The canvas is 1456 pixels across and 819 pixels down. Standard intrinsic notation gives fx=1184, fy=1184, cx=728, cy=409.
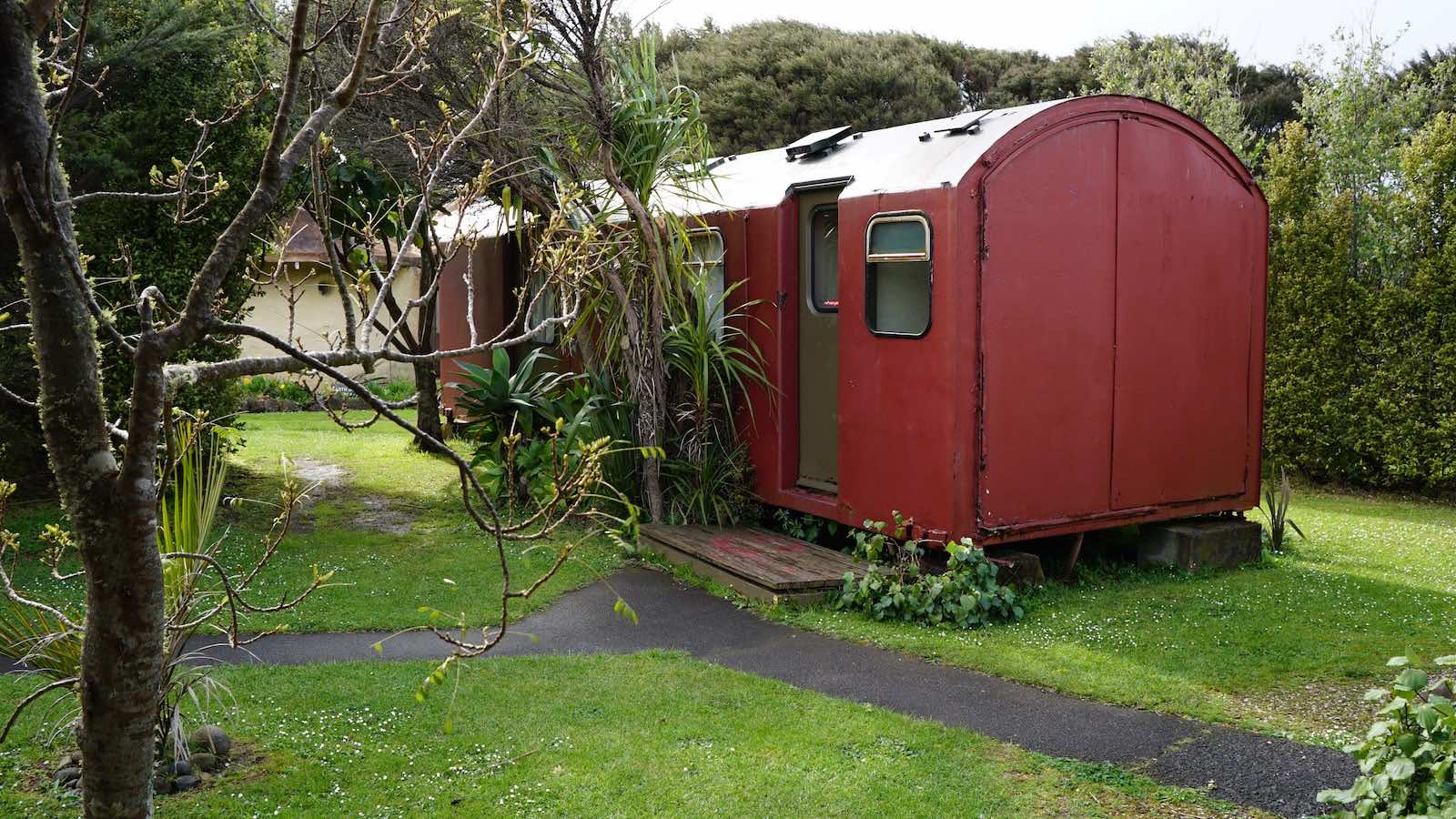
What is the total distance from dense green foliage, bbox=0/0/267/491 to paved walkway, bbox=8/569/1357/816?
3567 mm

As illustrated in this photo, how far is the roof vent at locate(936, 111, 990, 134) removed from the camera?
7832 mm

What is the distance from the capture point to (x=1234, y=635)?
681cm

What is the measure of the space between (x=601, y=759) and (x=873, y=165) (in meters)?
4.95

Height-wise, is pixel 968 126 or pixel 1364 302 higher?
pixel 968 126

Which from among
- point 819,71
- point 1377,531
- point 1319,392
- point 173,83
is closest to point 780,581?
point 1377,531

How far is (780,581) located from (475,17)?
4.87 metres

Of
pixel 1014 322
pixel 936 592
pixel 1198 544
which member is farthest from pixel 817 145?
pixel 1198 544

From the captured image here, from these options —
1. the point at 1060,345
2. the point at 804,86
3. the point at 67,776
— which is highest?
the point at 804,86

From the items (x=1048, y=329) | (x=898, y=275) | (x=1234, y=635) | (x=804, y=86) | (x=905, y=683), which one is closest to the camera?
(x=905, y=683)

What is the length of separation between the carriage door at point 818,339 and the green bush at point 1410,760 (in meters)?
5.40

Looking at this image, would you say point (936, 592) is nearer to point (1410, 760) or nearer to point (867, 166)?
point (867, 166)

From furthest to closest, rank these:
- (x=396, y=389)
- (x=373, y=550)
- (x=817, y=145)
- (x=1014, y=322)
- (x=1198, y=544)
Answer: (x=396, y=389)
(x=817, y=145)
(x=373, y=550)
(x=1198, y=544)
(x=1014, y=322)

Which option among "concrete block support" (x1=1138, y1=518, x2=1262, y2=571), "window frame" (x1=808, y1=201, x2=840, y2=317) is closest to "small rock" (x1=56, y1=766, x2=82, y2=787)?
"window frame" (x1=808, y1=201, x2=840, y2=317)

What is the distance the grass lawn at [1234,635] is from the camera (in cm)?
577
